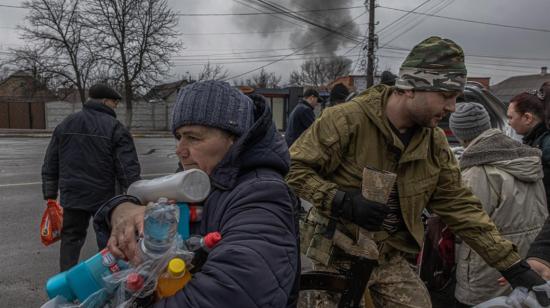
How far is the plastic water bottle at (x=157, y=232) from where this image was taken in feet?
3.30

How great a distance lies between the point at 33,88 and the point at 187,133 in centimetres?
3959

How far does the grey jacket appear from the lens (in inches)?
113

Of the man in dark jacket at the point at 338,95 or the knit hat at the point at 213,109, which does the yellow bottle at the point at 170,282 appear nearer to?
the knit hat at the point at 213,109

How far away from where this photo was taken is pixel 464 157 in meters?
3.03

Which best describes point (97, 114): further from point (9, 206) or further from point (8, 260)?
point (9, 206)

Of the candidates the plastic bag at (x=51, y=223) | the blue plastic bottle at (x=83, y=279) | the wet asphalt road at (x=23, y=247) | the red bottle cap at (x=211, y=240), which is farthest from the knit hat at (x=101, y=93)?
the red bottle cap at (x=211, y=240)

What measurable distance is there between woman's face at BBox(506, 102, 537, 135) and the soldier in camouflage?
1674mm

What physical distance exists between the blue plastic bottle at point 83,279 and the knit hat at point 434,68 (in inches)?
63.4

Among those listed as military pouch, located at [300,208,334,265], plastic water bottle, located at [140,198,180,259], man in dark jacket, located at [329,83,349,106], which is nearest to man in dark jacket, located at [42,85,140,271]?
military pouch, located at [300,208,334,265]

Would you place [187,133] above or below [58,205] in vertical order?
above

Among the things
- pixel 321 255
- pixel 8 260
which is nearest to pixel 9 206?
pixel 8 260

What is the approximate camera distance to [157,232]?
101 cm

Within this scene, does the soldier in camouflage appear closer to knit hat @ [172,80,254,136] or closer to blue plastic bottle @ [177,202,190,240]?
knit hat @ [172,80,254,136]

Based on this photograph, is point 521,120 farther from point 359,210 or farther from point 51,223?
point 51,223
